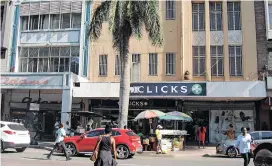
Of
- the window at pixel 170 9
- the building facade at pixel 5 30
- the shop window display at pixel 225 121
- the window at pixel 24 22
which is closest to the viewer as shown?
the shop window display at pixel 225 121

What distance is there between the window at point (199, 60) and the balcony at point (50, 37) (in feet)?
32.3

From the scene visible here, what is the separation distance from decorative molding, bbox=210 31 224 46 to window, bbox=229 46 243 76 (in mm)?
912

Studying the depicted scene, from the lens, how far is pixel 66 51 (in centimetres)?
2992

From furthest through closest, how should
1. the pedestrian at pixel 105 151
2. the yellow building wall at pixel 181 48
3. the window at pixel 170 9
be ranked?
the window at pixel 170 9 → the yellow building wall at pixel 181 48 → the pedestrian at pixel 105 151

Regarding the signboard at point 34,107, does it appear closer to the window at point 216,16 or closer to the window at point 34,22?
the window at point 34,22

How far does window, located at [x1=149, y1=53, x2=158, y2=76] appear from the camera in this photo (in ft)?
92.8

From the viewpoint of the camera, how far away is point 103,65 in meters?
29.3

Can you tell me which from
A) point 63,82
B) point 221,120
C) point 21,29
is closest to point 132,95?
point 63,82

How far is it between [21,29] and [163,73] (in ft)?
44.6

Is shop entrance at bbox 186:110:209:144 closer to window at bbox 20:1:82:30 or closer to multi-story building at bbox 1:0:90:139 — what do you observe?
multi-story building at bbox 1:0:90:139

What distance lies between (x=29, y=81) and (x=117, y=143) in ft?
41.5

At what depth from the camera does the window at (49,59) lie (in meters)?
29.6

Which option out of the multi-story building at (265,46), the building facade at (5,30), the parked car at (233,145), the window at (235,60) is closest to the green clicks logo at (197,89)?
the window at (235,60)

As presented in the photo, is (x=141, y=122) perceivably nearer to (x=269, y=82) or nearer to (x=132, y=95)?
(x=132, y=95)
